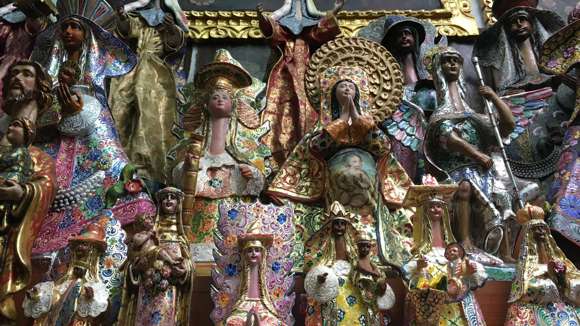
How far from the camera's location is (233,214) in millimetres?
3957

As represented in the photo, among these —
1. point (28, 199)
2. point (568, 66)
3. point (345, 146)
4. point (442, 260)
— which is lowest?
point (442, 260)

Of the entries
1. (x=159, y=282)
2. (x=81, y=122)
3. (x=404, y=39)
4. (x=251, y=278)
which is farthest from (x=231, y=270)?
(x=404, y=39)

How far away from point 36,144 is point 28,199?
118 centimetres

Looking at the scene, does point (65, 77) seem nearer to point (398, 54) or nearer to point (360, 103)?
point (360, 103)

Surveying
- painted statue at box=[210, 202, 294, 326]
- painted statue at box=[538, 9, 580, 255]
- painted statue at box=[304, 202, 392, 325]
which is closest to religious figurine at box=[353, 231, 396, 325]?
painted statue at box=[304, 202, 392, 325]

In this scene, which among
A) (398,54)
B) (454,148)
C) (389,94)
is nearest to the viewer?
(454,148)

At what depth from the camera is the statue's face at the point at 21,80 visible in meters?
4.55

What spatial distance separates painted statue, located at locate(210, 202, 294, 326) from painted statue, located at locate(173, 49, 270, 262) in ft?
2.34

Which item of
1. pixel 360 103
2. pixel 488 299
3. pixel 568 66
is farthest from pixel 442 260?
pixel 568 66

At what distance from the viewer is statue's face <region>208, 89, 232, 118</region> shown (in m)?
5.13

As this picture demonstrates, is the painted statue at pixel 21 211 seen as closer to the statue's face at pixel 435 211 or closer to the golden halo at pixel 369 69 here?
the golden halo at pixel 369 69

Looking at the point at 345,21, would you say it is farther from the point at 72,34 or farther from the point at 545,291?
the point at 545,291

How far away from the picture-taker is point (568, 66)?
5.55 metres

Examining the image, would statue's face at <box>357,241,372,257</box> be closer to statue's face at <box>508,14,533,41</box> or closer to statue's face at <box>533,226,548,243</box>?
statue's face at <box>533,226,548,243</box>
